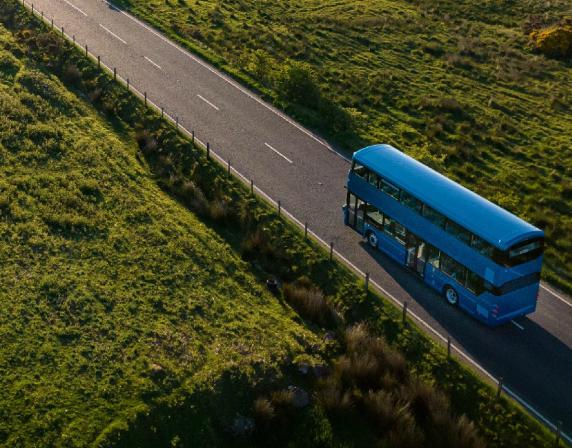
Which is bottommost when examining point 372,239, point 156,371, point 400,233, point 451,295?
point 451,295

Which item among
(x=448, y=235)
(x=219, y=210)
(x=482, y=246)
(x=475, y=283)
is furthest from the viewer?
(x=219, y=210)

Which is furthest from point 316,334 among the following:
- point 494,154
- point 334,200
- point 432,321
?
point 494,154

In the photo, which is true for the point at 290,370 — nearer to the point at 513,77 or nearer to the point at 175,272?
the point at 175,272

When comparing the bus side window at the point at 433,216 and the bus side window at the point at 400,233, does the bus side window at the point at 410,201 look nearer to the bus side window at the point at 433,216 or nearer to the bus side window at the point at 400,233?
the bus side window at the point at 433,216

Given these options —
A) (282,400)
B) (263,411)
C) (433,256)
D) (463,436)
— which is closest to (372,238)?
(433,256)

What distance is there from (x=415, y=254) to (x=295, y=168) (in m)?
10.3

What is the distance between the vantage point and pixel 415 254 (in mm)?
28312

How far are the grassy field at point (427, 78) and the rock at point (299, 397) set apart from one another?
12.7 m

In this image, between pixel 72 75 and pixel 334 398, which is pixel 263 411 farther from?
pixel 72 75

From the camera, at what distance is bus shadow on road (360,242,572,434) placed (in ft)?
76.0

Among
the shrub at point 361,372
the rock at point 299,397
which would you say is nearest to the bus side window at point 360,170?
the shrub at point 361,372

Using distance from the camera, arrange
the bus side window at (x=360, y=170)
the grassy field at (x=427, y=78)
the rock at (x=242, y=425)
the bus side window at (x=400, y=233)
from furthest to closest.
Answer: the grassy field at (x=427, y=78) < the bus side window at (x=360, y=170) < the bus side window at (x=400, y=233) < the rock at (x=242, y=425)

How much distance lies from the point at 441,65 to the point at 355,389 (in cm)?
3514

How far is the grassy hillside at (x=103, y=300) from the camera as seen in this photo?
21.2 meters
